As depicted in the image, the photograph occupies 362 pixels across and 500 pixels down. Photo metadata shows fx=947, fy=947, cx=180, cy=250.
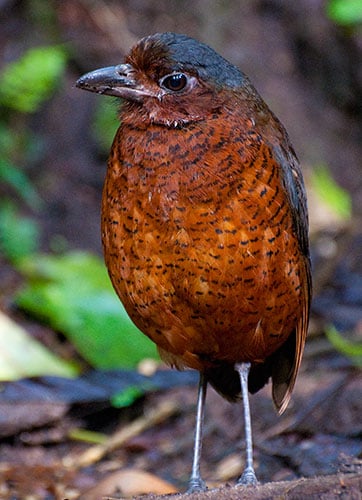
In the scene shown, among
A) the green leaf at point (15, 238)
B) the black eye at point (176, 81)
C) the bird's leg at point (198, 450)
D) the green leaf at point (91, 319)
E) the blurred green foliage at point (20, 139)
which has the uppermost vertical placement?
the blurred green foliage at point (20, 139)

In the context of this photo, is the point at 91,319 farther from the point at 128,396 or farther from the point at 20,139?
the point at 20,139

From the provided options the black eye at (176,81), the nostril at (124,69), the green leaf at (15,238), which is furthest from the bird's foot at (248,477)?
the green leaf at (15,238)

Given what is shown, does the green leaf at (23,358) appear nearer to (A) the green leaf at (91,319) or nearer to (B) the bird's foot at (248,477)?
(A) the green leaf at (91,319)

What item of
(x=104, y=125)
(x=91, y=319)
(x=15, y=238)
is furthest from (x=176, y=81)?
(x=104, y=125)

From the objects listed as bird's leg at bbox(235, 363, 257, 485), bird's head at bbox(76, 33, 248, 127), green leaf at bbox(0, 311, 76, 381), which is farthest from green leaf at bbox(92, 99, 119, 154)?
bird's head at bbox(76, 33, 248, 127)

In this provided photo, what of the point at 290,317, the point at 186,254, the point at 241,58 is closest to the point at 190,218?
the point at 186,254

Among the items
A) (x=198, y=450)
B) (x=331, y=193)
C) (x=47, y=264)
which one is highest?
(x=331, y=193)

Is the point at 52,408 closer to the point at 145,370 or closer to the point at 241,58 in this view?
the point at 145,370
